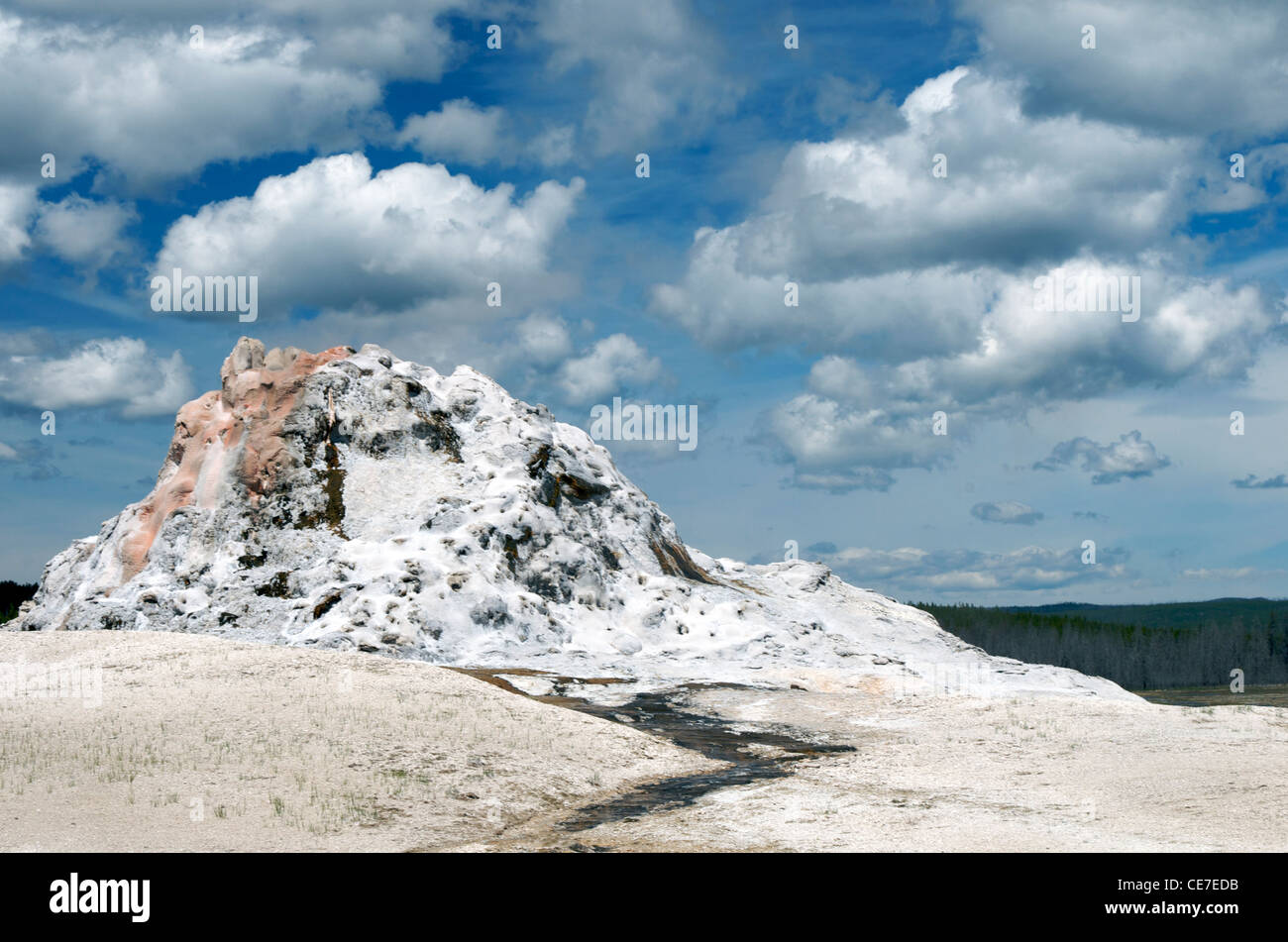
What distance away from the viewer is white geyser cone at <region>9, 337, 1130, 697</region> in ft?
145

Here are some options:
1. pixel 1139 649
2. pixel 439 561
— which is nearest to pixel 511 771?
pixel 439 561

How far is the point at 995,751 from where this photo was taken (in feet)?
81.5

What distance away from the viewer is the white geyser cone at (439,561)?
44344 mm

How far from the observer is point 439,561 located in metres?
47.3

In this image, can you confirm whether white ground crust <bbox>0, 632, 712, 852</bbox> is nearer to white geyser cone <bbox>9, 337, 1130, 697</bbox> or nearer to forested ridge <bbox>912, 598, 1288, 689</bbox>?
white geyser cone <bbox>9, 337, 1130, 697</bbox>

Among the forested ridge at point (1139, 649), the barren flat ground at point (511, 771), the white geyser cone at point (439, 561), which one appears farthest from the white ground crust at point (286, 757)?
the forested ridge at point (1139, 649)

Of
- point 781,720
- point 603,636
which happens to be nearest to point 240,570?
point 603,636

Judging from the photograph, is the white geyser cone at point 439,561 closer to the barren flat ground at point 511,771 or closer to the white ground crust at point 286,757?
the barren flat ground at point 511,771

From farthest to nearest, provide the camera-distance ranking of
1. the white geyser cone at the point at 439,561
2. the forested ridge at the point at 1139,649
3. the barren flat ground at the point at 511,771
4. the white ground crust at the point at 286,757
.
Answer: the forested ridge at the point at 1139,649, the white geyser cone at the point at 439,561, the white ground crust at the point at 286,757, the barren flat ground at the point at 511,771

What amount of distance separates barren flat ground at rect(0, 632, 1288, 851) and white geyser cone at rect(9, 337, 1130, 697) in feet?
39.8

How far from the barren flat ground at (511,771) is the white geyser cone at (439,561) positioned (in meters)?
12.1

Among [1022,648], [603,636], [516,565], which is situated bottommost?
[1022,648]
